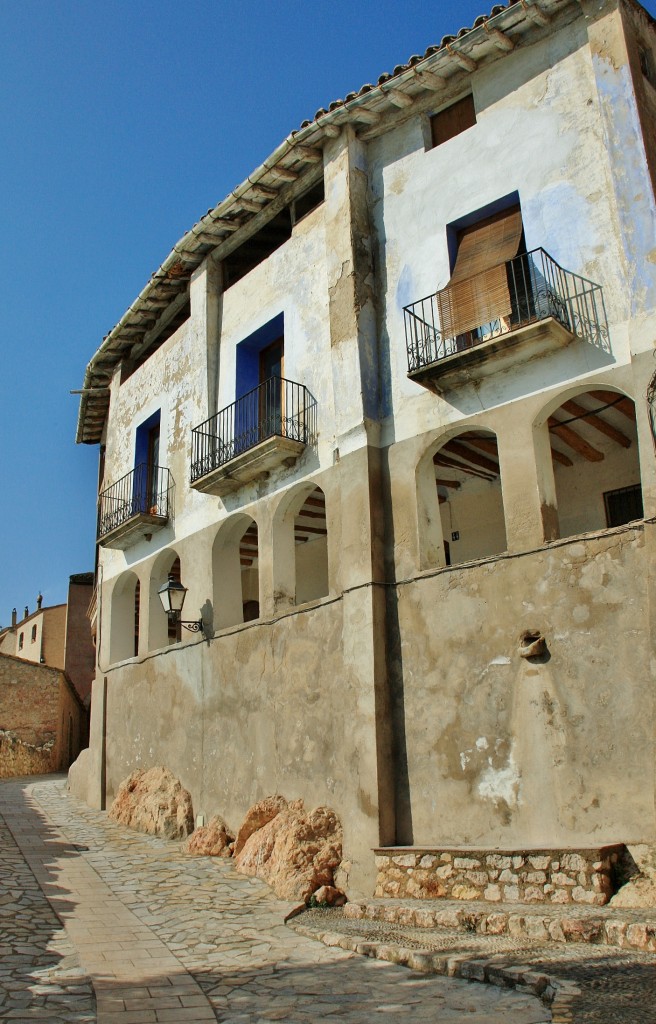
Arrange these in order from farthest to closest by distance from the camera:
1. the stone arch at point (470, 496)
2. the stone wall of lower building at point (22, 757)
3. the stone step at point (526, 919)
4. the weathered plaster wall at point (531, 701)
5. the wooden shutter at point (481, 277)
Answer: the stone wall of lower building at point (22, 757) < the stone arch at point (470, 496) < the wooden shutter at point (481, 277) < the weathered plaster wall at point (531, 701) < the stone step at point (526, 919)

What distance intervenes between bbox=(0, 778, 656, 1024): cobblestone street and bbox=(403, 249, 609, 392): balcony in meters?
6.14

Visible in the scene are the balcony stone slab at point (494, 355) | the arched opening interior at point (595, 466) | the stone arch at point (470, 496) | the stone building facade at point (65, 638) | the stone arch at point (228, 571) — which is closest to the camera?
the balcony stone slab at point (494, 355)

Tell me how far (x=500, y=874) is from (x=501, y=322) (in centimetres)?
639

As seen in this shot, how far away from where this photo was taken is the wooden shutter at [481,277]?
10.7m

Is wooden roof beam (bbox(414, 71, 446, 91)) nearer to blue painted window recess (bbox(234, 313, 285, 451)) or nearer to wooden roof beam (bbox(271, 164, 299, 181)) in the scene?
wooden roof beam (bbox(271, 164, 299, 181))

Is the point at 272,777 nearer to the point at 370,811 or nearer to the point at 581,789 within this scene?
the point at 370,811

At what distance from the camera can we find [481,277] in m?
10.9

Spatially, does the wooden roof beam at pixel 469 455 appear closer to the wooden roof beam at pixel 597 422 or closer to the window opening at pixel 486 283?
the wooden roof beam at pixel 597 422

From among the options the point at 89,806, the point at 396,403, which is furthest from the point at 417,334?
the point at 89,806

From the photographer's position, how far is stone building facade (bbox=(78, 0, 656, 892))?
923 centimetres

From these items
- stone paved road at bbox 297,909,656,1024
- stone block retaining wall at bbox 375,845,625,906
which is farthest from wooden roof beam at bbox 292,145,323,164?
stone paved road at bbox 297,909,656,1024

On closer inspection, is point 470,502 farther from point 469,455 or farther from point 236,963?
point 236,963

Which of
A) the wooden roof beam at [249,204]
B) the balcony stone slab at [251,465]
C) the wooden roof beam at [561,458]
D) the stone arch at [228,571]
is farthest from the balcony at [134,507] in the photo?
the wooden roof beam at [561,458]

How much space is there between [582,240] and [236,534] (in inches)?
287
